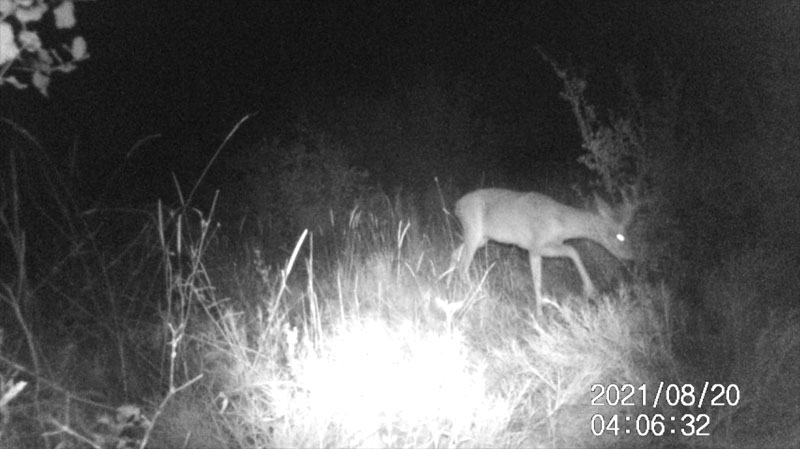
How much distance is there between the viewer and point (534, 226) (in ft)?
39.9

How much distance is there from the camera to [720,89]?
544 inches

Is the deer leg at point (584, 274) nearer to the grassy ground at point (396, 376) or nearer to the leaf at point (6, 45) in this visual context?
the grassy ground at point (396, 376)

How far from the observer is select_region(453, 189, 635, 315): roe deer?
11.2m

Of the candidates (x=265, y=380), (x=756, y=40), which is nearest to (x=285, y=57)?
(x=756, y=40)

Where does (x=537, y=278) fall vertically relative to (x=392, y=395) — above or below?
below

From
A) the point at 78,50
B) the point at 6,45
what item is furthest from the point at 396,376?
the point at 6,45

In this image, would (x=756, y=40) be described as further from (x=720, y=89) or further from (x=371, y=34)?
(x=371, y=34)

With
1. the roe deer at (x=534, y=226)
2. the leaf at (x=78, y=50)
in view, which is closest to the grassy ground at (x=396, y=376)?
the leaf at (x=78, y=50)

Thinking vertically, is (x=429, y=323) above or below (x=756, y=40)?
below

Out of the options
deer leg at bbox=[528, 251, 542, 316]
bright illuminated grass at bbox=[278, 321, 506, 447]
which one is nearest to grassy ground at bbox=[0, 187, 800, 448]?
bright illuminated grass at bbox=[278, 321, 506, 447]

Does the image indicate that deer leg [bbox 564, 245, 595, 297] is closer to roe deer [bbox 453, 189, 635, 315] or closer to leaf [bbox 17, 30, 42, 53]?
roe deer [bbox 453, 189, 635, 315]

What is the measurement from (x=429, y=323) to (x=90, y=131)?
39.0 ft

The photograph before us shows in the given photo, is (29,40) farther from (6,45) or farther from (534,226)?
(534,226)

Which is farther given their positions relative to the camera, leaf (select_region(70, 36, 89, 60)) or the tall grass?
the tall grass
